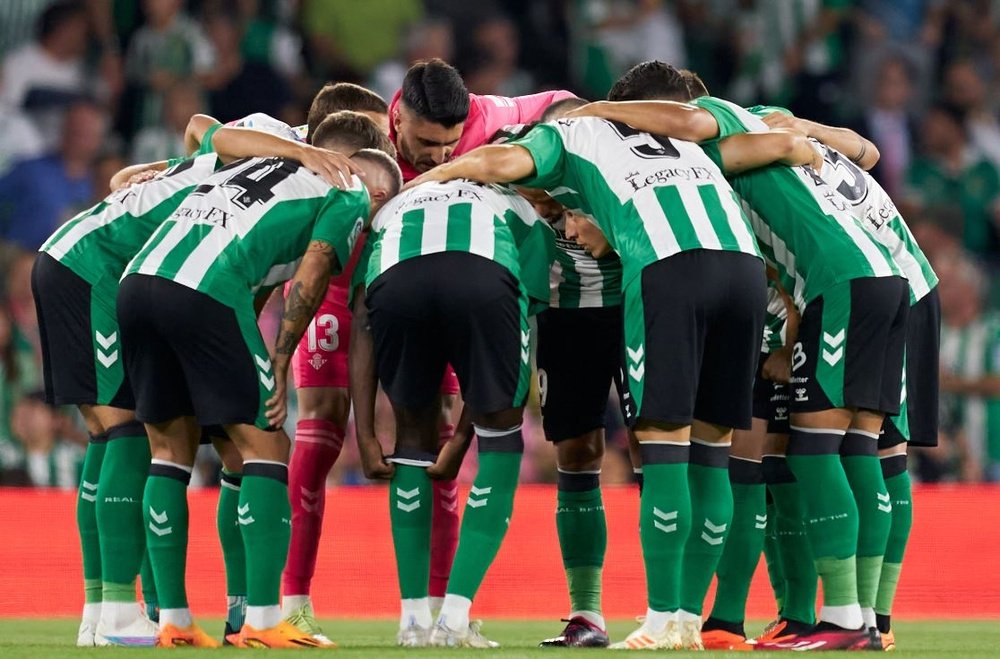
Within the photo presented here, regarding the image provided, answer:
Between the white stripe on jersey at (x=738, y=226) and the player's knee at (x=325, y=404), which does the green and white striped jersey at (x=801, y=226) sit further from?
the player's knee at (x=325, y=404)

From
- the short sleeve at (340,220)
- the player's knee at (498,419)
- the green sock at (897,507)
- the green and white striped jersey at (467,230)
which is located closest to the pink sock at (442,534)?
the player's knee at (498,419)

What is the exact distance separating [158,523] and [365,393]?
2.79 feet

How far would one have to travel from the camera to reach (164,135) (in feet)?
39.1

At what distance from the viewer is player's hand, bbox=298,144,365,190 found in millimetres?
5484

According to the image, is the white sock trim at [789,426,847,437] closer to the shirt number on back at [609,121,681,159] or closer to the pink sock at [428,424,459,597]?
the shirt number on back at [609,121,681,159]

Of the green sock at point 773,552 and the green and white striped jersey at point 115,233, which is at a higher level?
the green and white striped jersey at point 115,233

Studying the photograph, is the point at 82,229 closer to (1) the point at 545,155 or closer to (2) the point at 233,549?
(2) the point at 233,549

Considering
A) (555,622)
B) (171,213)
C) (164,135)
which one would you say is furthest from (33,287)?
(164,135)

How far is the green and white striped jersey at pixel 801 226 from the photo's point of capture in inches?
216

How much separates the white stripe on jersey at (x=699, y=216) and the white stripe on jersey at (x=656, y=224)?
0.08 meters

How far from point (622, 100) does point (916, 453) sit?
578 centimetres

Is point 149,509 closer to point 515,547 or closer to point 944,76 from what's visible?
point 515,547

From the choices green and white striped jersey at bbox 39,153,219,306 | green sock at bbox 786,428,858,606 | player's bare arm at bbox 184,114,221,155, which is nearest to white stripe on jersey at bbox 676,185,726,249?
green sock at bbox 786,428,858,606

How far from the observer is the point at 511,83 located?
42.2 ft
